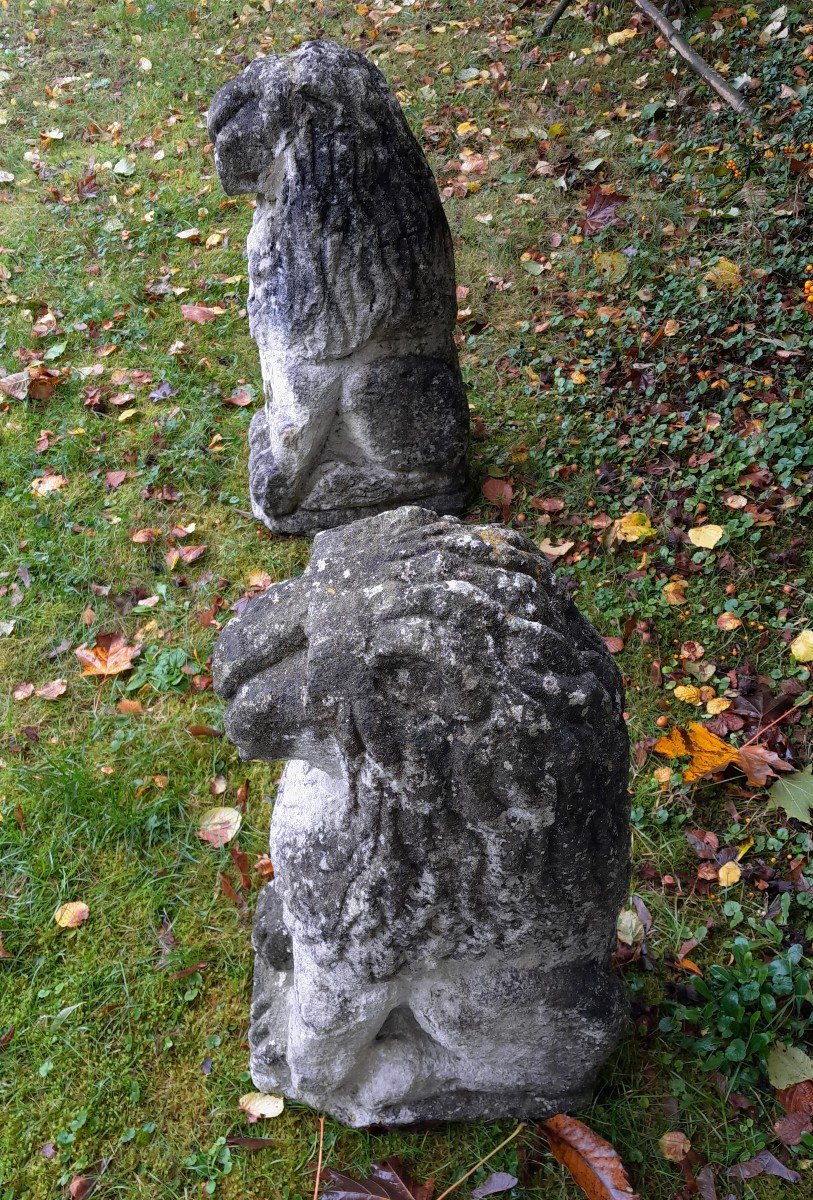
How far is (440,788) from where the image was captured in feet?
5.29

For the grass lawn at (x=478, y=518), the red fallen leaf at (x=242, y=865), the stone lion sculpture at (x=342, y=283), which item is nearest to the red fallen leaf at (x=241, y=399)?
the grass lawn at (x=478, y=518)

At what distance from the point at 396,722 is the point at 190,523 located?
3.04 meters

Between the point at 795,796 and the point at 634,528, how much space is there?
130 cm

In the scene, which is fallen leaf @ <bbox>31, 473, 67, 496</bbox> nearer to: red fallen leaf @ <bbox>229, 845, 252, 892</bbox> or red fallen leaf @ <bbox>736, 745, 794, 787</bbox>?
red fallen leaf @ <bbox>229, 845, 252, 892</bbox>

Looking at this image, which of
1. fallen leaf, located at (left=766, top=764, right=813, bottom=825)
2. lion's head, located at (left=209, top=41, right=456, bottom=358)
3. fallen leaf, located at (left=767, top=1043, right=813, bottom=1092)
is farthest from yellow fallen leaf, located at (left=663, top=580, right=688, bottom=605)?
fallen leaf, located at (left=767, top=1043, right=813, bottom=1092)

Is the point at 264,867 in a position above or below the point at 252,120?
below

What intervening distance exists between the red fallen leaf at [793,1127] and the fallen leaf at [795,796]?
2.71ft

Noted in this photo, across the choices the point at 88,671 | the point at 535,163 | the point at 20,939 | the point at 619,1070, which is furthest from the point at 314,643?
the point at 535,163

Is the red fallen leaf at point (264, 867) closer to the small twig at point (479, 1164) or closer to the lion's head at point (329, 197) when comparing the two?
the small twig at point (479, 1164)

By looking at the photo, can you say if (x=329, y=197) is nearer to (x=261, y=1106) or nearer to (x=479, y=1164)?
(x=261, y=1106)

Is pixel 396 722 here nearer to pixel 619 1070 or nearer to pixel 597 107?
pixel 619 1070

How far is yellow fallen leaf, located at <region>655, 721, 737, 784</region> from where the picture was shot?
9.77 ft

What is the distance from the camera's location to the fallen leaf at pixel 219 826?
3219 mm

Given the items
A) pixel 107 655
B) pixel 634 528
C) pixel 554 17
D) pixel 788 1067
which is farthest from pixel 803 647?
pixel 554 17
